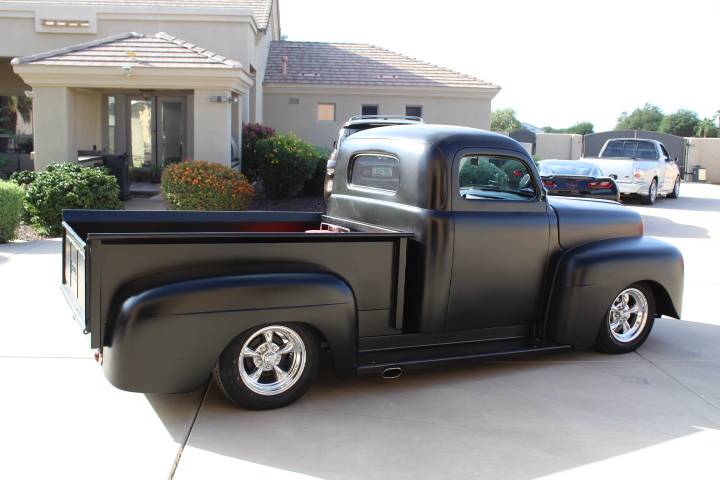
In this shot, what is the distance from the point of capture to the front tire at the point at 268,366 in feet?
14.6

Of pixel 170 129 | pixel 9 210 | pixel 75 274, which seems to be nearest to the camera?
pixel 75 274

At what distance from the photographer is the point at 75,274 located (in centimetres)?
482

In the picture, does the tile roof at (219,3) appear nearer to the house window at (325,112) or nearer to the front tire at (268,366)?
the house window at (325,112)

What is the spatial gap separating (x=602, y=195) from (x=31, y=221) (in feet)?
35.7

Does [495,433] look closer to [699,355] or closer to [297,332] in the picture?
[297,332]

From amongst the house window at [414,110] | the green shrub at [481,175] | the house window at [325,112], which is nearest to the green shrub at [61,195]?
the green shrub at [481,175]

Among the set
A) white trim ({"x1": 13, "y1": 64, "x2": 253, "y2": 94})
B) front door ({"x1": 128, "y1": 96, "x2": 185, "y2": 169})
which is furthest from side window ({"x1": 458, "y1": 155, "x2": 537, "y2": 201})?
front door ({"x1": 128, "y1": 96, "x2": 185, "y2": 169})

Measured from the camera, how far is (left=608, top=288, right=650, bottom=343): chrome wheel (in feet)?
19.6

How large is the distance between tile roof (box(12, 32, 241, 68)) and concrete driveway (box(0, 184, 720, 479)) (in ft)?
29.9

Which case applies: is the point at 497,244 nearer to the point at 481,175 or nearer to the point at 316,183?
the point at 481,175

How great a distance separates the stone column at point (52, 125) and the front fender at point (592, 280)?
38.3ft

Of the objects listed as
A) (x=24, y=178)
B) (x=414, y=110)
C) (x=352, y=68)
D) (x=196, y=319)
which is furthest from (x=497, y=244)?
(x=352, y=68)

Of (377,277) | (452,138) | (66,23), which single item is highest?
(66,23)

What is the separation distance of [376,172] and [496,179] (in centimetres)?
94
